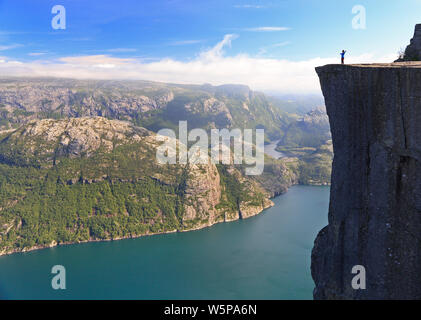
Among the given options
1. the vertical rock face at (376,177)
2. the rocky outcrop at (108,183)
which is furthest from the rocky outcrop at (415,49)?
the rocky outcrop at (108,183)

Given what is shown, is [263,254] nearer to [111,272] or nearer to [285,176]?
[111,272]

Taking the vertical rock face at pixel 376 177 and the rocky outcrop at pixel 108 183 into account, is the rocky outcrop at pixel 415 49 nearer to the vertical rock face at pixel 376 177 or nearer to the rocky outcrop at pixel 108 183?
the vertical rock face at pixel 376 177

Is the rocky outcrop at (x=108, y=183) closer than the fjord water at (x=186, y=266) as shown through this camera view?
No

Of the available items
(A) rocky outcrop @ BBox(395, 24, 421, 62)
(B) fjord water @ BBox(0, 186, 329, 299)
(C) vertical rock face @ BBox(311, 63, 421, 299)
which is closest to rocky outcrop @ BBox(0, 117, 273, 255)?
(B) fjord water @ BBox(0, 186, 329, 299)

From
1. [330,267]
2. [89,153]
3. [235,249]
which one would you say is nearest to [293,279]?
[235,249]

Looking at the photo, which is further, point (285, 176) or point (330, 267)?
point (285, 176)

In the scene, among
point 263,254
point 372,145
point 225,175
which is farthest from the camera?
point 225,175
